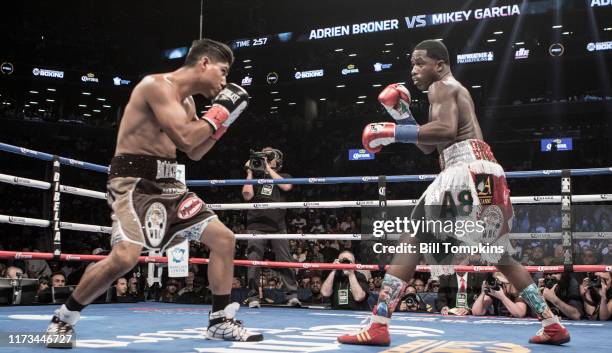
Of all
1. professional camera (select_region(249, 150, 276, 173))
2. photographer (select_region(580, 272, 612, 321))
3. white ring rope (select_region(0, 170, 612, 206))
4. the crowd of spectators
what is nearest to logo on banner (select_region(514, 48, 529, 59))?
the crowd of spectators

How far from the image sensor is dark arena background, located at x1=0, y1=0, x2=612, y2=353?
372 centimetres

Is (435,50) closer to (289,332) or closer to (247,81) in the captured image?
(289,332)

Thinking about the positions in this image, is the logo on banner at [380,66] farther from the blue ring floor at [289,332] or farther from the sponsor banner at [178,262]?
the blue ring floor at [289,332]

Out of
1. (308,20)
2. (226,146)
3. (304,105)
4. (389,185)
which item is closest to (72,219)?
(226,146)

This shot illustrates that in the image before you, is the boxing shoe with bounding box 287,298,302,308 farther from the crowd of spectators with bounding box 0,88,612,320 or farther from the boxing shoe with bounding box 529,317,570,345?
the boxing shoe with bounding box 529,317,570,345

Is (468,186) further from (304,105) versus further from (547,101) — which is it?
(304,105)

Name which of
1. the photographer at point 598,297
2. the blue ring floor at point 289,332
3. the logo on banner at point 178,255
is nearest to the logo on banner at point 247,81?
the logo on banner at point 178,255

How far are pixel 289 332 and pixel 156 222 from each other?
950 millimetres

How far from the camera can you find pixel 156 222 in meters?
2.35

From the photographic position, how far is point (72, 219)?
15.4 metres

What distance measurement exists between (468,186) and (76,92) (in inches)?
881

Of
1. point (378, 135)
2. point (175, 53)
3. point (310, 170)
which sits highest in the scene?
point (175, 53)

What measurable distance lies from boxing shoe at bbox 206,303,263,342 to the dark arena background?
0.11 meters

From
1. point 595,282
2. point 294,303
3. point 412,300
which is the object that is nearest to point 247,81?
point 294,303
